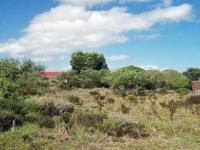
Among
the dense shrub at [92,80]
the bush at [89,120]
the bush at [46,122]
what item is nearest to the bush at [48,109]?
the bush at [89,120]

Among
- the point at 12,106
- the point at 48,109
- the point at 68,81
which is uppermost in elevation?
the point at 68,81

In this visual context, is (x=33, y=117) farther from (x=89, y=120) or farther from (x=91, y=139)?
(x=91, y=139)

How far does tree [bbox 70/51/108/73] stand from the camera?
6806 centimetres

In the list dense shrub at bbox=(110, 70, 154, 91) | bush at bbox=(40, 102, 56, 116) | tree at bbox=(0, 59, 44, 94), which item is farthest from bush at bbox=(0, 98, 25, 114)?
dense shrub at bbox=(110, 70, 154, 91)

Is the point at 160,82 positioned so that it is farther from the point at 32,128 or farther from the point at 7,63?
the point at 32,128

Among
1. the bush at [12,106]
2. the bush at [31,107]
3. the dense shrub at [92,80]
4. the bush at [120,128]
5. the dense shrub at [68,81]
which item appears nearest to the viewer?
the bush at [120,128]

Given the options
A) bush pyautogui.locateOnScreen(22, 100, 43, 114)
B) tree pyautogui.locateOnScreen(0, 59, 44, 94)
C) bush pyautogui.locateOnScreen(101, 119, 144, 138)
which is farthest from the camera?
tree pyautogui.locateOnScreen(0, 59, 44, 94)

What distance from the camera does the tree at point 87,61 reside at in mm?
68062

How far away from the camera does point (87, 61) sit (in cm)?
6788

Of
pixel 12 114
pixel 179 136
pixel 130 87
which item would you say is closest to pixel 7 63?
pixel 130 87

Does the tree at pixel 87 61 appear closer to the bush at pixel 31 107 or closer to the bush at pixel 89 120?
the bush at pixel 31 107

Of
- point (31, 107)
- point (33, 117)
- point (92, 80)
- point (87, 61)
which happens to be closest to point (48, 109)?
point (31, 107)

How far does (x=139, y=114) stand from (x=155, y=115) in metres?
0.87

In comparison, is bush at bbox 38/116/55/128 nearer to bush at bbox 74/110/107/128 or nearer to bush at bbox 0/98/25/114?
bush at bbox 74/110/107/128
